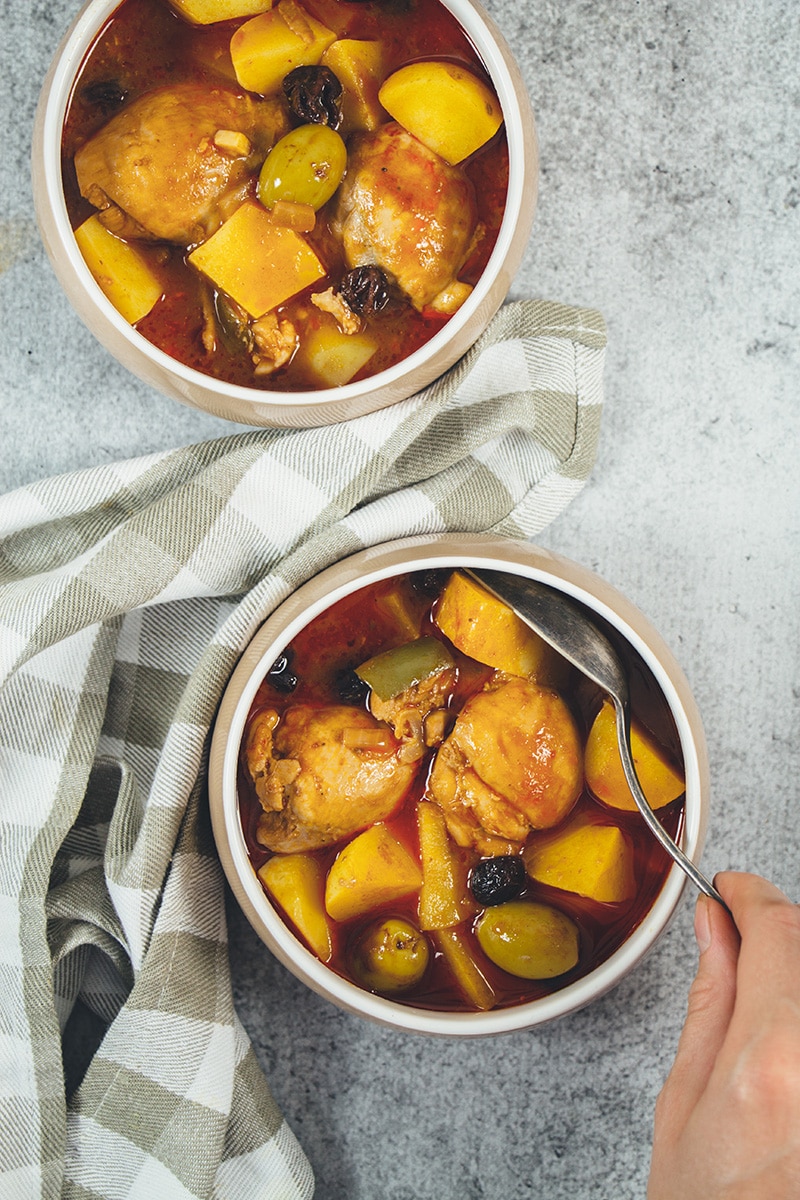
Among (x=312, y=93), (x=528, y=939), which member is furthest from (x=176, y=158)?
(x=528, y=939)

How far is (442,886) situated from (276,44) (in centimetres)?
99

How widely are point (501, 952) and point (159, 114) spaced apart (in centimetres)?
103

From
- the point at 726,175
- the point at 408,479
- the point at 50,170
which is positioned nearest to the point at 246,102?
the point at 50,170

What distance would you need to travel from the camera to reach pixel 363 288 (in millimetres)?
1290

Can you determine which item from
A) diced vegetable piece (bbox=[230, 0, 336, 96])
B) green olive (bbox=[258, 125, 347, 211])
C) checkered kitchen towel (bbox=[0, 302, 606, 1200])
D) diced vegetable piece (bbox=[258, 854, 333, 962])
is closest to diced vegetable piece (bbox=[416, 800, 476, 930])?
diced vegetable piece (bbox=[258, 854, 333, 962])

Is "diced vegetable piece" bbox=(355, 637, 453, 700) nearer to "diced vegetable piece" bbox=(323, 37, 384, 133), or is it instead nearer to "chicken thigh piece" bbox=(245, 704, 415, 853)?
"chicken thigh piece" bbox=(245, 704, 415, 853)

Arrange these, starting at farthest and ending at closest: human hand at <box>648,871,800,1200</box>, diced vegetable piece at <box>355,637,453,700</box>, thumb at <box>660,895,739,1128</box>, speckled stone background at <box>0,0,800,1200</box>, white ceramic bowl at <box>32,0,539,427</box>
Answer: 1. speckled stone background at <box>0,0,800,1200</box>
2. diced vegetable piece at <box>355,637,453,700</box>
3. white ceramic bowl at <box>32,0,539,427</box>
4. thumb at <box>660,895,739,1128</box>
5. human hand at <box>648,871,800,1200</box>

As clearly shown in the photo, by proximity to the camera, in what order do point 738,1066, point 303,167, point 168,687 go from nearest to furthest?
point 738,1066, point 303,167, point 168,687

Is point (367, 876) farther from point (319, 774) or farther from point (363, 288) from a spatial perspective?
point (363, 288)

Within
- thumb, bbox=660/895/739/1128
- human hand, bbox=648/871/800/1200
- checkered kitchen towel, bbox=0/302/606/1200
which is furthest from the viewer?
checkered kitchen towel, bbox=0/302/606/1200

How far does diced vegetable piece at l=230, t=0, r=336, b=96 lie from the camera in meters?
1.25

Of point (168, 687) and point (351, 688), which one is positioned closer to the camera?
point (351, 688)

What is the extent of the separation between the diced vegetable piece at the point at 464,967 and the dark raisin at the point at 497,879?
63 millimetres

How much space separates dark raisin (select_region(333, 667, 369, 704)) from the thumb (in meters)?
0.47
